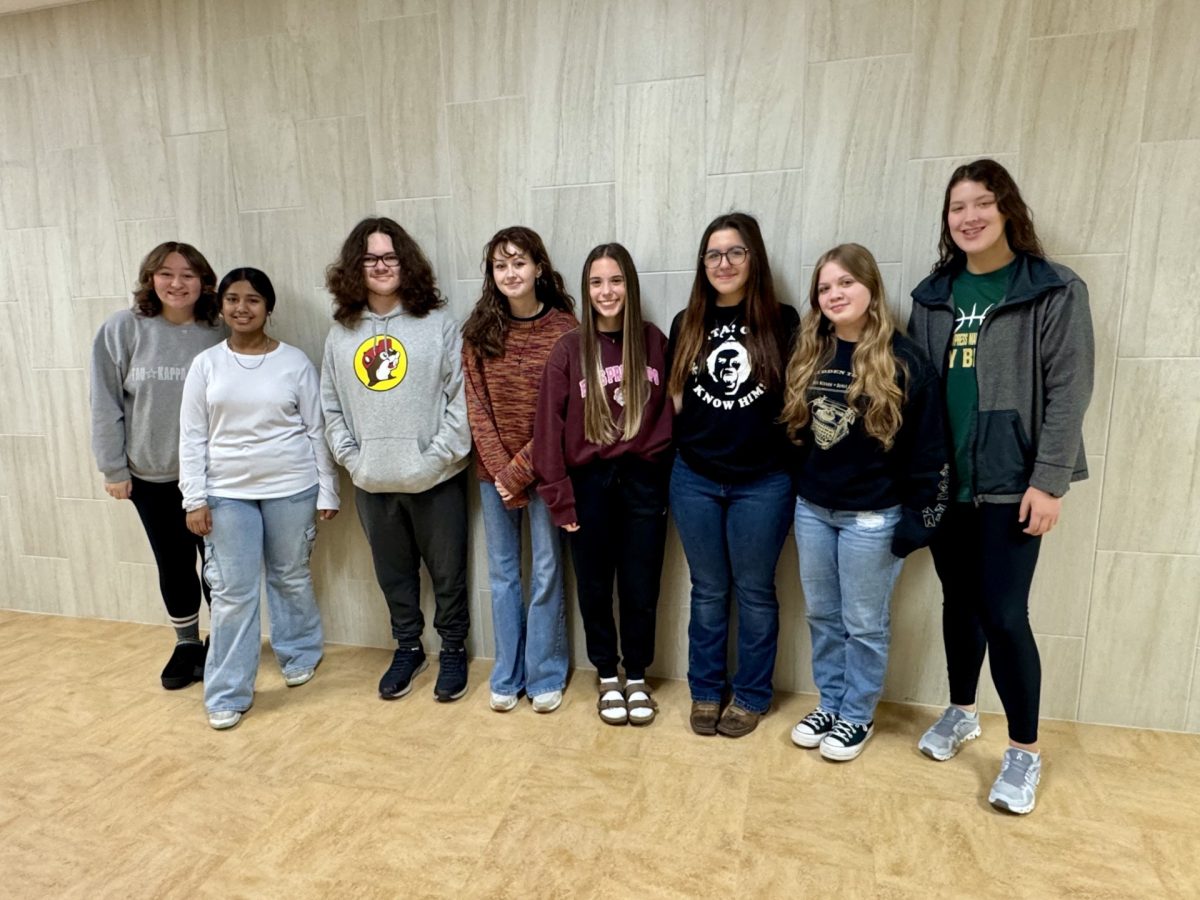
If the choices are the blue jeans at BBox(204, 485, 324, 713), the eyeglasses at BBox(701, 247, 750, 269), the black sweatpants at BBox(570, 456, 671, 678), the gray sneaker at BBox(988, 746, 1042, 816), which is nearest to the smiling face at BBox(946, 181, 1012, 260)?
the eyeglasses at BBox(701, 247, 750, 269)

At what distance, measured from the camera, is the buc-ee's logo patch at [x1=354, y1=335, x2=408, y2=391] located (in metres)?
2.37

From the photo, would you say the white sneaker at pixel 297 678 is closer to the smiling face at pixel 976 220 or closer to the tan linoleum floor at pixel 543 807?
the tan linoleum floor at pixel 543 807

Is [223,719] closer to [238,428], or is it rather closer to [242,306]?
[238,428]

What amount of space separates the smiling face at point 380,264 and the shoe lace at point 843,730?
6.31ft

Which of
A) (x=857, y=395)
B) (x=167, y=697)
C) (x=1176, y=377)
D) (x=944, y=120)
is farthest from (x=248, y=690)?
(x=1176, y=377)

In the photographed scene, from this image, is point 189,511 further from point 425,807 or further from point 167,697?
point 425,807

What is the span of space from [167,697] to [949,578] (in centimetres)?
260

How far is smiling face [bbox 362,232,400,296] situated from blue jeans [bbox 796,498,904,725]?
146 centimetres

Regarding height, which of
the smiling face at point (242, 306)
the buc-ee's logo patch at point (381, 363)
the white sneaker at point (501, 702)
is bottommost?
the white sneaker at point (501, 702)

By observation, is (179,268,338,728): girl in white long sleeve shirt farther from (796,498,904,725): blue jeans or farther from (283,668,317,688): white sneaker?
(796,498,904,725): blue jeans

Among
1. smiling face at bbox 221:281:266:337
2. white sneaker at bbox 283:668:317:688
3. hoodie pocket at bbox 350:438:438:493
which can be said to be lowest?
white sneaker at bbox 283:668:317:688

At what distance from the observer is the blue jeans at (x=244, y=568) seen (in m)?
2.39

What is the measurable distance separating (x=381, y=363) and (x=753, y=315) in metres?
1.19

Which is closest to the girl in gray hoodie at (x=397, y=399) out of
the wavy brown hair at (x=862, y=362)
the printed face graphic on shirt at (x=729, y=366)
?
the printed face graphic on shirt at (x=729, y=366)
